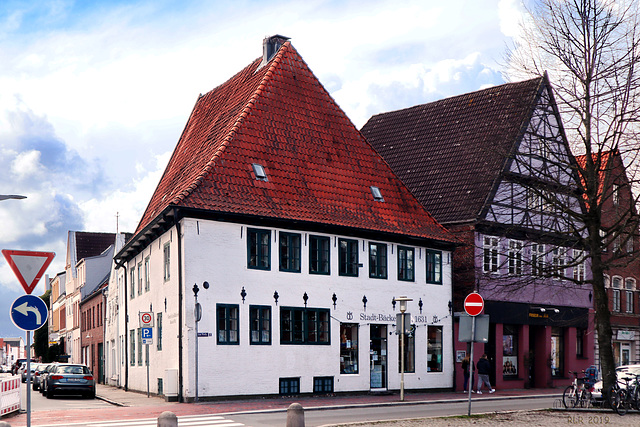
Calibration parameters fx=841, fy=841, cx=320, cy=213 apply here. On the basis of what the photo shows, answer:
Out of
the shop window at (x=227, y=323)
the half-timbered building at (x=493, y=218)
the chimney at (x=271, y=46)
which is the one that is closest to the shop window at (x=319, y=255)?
the shop window at (x=227, y=323)

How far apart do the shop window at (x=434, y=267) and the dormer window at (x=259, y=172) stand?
336 inches

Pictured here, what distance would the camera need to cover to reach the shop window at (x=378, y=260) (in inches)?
1239

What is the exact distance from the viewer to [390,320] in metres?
31.8

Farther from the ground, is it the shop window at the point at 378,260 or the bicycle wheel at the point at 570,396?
the shop window at the point at 378,260

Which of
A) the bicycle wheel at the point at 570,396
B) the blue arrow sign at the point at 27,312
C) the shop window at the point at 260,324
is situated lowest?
the bicycle wheel at the point at 570,396

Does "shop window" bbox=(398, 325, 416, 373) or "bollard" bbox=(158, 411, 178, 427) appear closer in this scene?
"bollard" bbox=(158, 411, 178, 427)

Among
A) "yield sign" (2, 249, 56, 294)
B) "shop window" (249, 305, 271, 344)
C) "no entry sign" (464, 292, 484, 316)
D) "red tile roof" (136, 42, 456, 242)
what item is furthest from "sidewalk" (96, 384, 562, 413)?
"yield sign" (2, 249, 56, 294)

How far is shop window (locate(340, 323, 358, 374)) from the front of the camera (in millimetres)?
30125

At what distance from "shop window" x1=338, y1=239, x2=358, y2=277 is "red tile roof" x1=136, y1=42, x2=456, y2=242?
0.82 metres

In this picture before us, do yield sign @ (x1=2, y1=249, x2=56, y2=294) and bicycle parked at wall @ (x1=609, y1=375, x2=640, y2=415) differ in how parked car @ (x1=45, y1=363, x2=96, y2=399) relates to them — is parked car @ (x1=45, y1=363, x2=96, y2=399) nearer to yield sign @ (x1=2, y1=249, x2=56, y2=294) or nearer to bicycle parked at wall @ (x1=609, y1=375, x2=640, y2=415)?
bicycle parked at wall @ (x1=609, y1=375, x2=640, y2=415)

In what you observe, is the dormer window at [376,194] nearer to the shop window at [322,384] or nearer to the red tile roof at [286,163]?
the red tile roof at [286,163]

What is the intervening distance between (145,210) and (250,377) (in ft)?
44.9

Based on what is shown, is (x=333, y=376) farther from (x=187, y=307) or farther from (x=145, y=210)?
(x=145, y=210)

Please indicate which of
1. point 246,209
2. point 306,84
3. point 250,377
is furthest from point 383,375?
point 306,84
